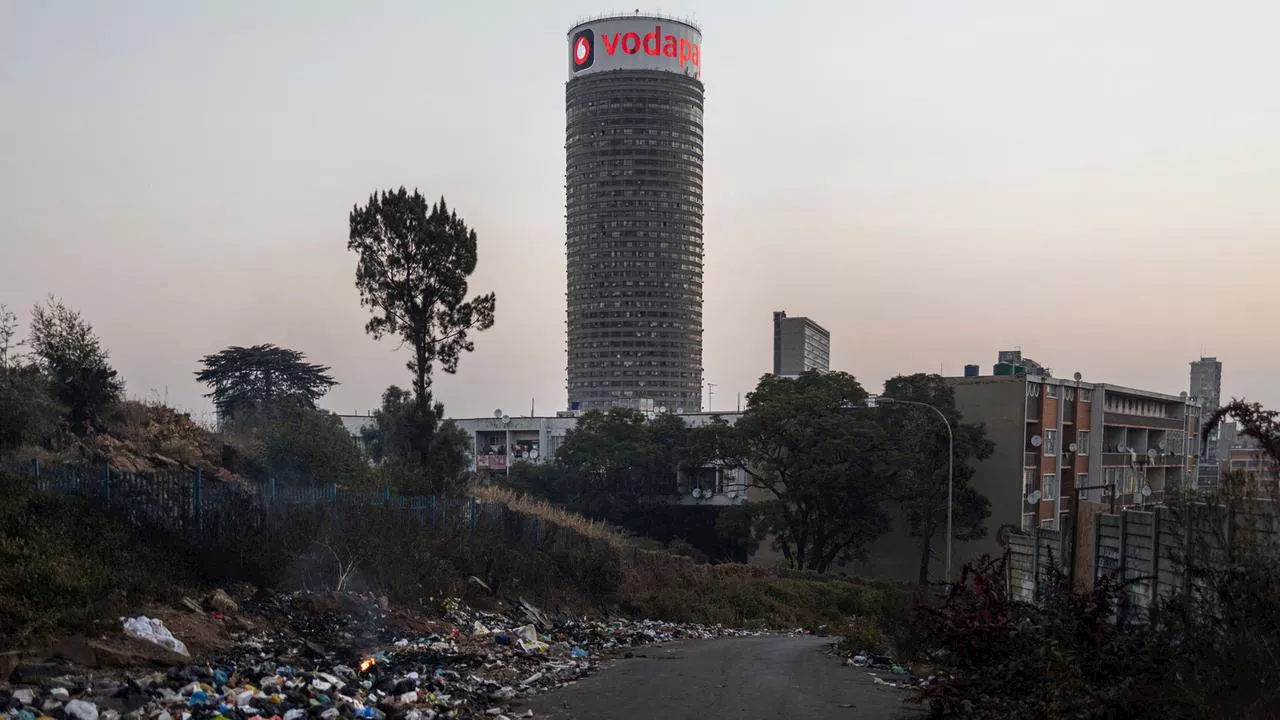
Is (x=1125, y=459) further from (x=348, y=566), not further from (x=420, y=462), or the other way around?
(x=348, y=566)

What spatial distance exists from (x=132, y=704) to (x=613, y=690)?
6.27 metres

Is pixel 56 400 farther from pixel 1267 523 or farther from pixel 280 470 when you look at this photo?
pixel 1267 523

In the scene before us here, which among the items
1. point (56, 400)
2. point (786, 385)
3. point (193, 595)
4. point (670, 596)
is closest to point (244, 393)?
point (786, 385)

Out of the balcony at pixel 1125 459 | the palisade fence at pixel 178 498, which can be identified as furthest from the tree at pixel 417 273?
the balcony at pixel 1125 459

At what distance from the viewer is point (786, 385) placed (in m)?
60.1

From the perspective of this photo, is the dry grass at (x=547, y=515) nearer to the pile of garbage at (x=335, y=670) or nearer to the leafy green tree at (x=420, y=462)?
the leafy green tree at (x=420, y=462)

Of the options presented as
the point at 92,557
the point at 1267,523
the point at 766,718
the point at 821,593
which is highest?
the point at 1267,523

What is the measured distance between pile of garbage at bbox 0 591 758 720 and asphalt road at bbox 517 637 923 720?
725 mm

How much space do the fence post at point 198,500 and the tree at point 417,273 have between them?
17211 millimetres

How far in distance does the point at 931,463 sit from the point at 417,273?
3008cm

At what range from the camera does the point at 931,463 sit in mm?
53375

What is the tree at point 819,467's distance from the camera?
2074 inches

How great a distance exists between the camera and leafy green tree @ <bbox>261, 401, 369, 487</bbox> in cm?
3086

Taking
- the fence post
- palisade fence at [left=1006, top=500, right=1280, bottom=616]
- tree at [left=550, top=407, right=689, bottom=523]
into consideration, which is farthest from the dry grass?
tree at [left=550, top=407, right=689, bottom=523]
